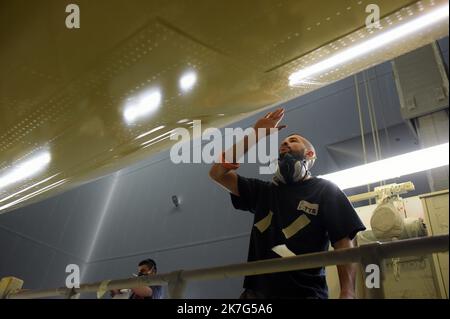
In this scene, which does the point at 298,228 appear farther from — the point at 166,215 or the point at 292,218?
the point at 166,215

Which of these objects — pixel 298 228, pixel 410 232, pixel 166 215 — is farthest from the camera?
pixel 166 215

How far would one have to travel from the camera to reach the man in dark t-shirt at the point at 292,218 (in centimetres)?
172

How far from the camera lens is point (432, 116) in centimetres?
402

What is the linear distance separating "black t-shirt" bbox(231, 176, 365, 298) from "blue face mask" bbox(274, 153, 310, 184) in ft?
0.12

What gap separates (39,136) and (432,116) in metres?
3.90

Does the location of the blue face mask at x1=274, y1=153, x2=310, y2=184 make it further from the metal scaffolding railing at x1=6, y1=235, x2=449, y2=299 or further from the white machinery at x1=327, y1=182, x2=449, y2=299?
the white machinery at x1=327, y1=182, x2=449, y2=299

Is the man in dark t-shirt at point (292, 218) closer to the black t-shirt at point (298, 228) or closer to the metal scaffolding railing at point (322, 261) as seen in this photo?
the black t-shirt at point (298, 228)

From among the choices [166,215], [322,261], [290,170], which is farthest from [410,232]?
[166,215]

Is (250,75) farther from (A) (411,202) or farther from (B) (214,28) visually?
(A) (411,202)

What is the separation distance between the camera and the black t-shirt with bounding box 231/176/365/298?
5.65ft

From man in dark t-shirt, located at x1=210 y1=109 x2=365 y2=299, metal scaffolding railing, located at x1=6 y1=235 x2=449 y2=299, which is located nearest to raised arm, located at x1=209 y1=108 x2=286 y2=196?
man in dark t-shirt, located at x1=210 y1=109 x2=365 y2=299

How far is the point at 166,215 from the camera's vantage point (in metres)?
8.42

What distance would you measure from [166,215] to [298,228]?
6.82 metres

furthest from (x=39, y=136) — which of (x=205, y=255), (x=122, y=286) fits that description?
(x=205, y=255)
